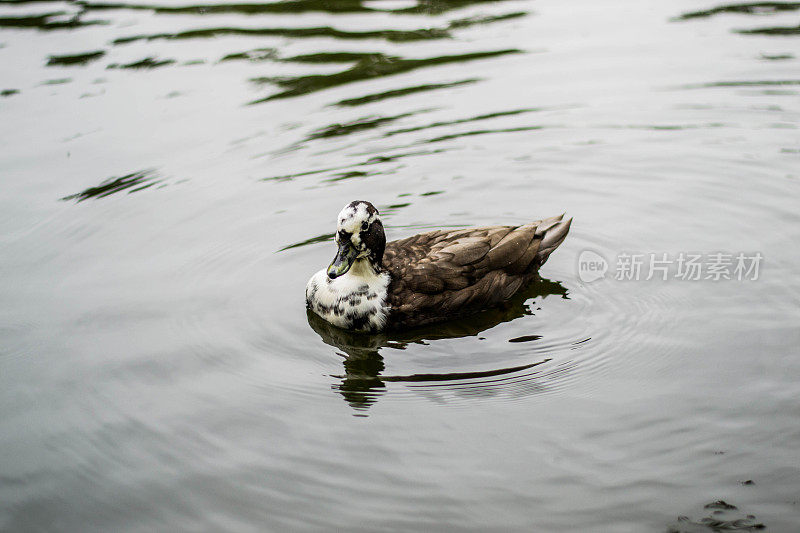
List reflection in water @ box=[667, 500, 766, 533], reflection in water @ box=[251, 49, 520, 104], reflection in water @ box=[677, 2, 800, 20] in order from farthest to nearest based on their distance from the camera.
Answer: reflection in water @ box=[677, 2, 800, 20] → reflection in water @ box=[251, 49, 520, 104] → reflection in water @ box=[667, 500, 766, 533]

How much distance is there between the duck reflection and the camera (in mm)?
6305

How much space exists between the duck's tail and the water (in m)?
0.31

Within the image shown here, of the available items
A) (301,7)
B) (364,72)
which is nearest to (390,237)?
(364,72)

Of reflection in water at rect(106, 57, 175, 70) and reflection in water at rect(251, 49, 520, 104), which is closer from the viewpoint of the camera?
reflection in water at rect(251, 49, 520, 104)

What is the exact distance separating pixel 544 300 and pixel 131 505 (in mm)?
3890

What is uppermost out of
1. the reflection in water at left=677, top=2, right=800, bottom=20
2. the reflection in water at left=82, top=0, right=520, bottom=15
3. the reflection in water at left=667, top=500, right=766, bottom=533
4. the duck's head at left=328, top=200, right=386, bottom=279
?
the reflection in water at left=82, top=0, right=520, bottom=15

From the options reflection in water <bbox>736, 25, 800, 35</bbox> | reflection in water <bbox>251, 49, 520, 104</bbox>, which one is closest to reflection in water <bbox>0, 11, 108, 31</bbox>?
reflection in water <bbox>251, 49, 520, 104</bbox>

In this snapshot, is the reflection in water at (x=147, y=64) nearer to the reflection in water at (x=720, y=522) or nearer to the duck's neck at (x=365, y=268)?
the duck's neck at (x=365, y=268)

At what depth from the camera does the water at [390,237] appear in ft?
17.4

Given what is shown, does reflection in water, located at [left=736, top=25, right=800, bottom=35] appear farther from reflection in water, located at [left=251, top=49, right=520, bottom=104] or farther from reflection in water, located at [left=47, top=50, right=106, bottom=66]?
reflection in water, located at [left=47, top=50, right=106, bottom=66]

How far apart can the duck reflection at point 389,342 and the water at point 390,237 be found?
0.03 meters

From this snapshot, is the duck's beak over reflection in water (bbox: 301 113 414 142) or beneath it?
beneath

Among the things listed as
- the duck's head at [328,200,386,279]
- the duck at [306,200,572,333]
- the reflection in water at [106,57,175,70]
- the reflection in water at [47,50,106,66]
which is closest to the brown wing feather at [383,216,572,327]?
the duck at [306,200,572,333]

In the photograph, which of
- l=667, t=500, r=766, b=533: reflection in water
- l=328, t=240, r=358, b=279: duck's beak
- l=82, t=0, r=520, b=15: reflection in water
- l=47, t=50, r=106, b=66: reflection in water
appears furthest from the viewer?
l=82, t=0, r=520, b=15: reflection in water
